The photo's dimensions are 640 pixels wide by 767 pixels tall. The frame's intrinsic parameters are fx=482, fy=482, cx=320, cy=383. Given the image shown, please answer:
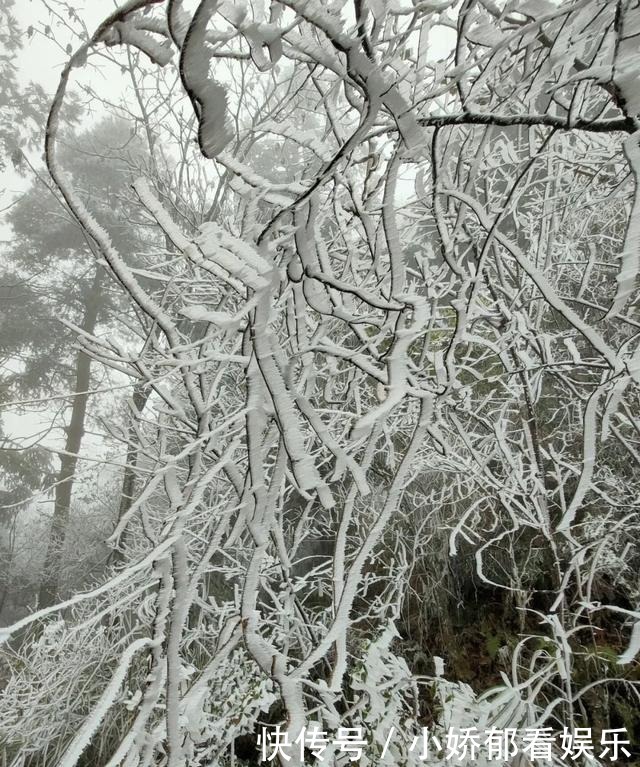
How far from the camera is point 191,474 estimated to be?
56cm

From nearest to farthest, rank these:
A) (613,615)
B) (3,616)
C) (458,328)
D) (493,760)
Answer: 1. (458,328)
2. (493,760)
3. (613,615)
4. (3,616)

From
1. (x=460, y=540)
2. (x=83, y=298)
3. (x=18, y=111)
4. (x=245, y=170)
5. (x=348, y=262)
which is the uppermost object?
(x=18, y=111)

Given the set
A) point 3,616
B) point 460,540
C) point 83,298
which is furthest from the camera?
point 83,298

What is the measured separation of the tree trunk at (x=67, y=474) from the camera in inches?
344

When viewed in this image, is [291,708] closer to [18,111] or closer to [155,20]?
[155,20]

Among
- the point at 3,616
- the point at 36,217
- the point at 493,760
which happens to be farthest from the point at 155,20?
the point at 36,217

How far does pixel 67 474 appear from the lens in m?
8.96

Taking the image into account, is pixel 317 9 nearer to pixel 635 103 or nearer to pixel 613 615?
pixel 635 103

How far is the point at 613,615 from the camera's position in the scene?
4156mm

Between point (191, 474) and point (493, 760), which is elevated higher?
point (191, 474)

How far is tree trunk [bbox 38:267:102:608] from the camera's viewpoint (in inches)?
344

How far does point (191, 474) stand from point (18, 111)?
12.9 m

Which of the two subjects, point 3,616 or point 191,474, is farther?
point 3,616

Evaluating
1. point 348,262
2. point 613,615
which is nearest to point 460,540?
point 613,615
